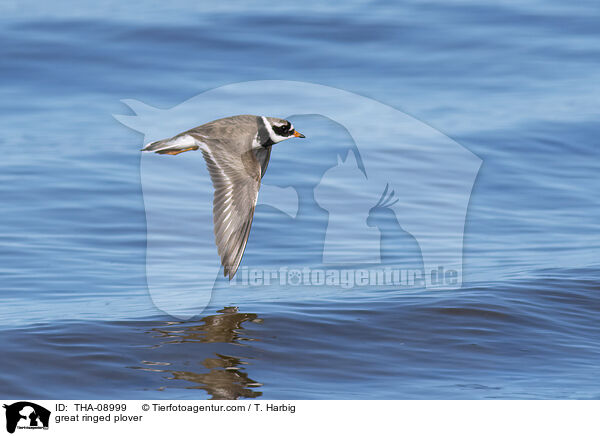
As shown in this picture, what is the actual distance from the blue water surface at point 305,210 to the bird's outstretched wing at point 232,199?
0.62 metres

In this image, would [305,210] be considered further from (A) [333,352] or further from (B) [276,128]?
(A) [333,352]

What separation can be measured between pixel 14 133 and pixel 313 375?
29.2 feet

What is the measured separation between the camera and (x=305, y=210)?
10180 millimetres

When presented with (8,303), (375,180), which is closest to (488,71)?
(375,180)

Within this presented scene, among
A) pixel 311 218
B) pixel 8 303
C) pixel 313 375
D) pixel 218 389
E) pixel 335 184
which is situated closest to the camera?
pixel 218 389

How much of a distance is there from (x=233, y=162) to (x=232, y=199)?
1.13 feet

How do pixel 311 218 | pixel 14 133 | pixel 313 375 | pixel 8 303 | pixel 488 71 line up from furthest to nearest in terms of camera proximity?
1. pixel 488 71
2. pixel 14 133
3. pixel 311 218
4. pixel 8 303
5. pixel 313 375

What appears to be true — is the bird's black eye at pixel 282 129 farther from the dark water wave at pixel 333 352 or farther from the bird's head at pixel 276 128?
the dark water wave at pixel 333 352

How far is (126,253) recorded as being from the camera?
8469 millimetres

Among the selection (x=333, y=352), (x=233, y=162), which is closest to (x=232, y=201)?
(x=233, y=162)

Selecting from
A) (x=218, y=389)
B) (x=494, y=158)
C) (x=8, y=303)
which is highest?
(x=494, y=158)

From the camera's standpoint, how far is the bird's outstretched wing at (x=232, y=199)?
5.80m

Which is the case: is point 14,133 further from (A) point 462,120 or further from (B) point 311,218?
(A) point 462,120
